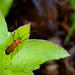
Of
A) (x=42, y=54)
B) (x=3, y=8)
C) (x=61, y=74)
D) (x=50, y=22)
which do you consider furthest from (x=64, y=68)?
(x=42, y=54)

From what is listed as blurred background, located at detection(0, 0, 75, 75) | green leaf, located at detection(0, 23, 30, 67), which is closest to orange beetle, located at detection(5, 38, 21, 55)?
green leaf, located at detection(0, 23, 30, 67)

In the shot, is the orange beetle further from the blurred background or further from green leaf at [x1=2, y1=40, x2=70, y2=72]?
the blurred background

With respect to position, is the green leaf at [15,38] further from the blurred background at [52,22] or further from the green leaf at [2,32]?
the blurred background at [52,22]

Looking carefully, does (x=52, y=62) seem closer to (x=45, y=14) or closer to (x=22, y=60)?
(x=45, y=14)

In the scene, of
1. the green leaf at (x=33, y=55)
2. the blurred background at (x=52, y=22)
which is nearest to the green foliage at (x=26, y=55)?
the green leaf at (x=33, y=55)

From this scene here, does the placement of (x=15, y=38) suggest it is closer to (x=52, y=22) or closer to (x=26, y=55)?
(x=26, y=55)

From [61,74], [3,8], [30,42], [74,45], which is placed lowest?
[61,74]
